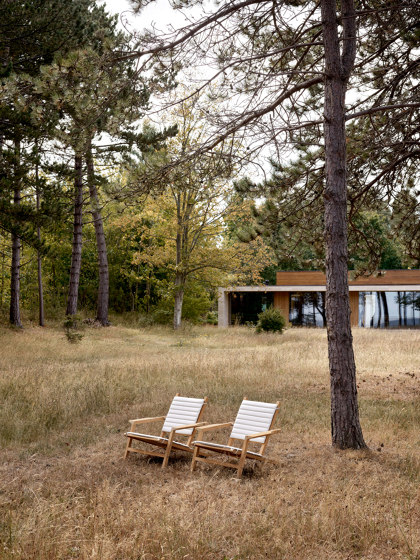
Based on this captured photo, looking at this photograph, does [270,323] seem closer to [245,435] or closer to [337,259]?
[337,259]

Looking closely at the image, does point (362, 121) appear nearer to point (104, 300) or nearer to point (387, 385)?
point (387, 385)

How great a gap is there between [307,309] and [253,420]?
28115 millimetres

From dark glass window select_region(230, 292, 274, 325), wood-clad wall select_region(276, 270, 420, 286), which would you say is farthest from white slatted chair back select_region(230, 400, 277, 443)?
dark glass window select_region(230, 292, 274, 325)

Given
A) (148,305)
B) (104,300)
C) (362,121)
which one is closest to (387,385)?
(362,121)

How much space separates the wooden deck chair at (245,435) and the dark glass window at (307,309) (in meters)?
27.8

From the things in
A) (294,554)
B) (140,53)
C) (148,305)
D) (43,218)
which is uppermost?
(140,53)

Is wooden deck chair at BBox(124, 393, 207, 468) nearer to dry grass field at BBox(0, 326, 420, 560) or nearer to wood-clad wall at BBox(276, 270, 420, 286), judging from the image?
dry grass field at BBox(0, 326, 420, 560)

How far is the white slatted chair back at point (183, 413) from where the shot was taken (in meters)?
7.31

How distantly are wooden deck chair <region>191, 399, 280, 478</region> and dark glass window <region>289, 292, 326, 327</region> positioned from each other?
27.8m

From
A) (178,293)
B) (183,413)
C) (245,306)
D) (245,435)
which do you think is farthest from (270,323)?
(245,435)

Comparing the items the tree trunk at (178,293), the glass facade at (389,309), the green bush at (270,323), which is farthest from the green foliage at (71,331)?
the glass facade at (389,309)

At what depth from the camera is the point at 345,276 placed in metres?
6.78

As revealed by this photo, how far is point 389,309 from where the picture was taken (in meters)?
32.9

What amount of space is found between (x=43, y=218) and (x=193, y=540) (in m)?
10.8
